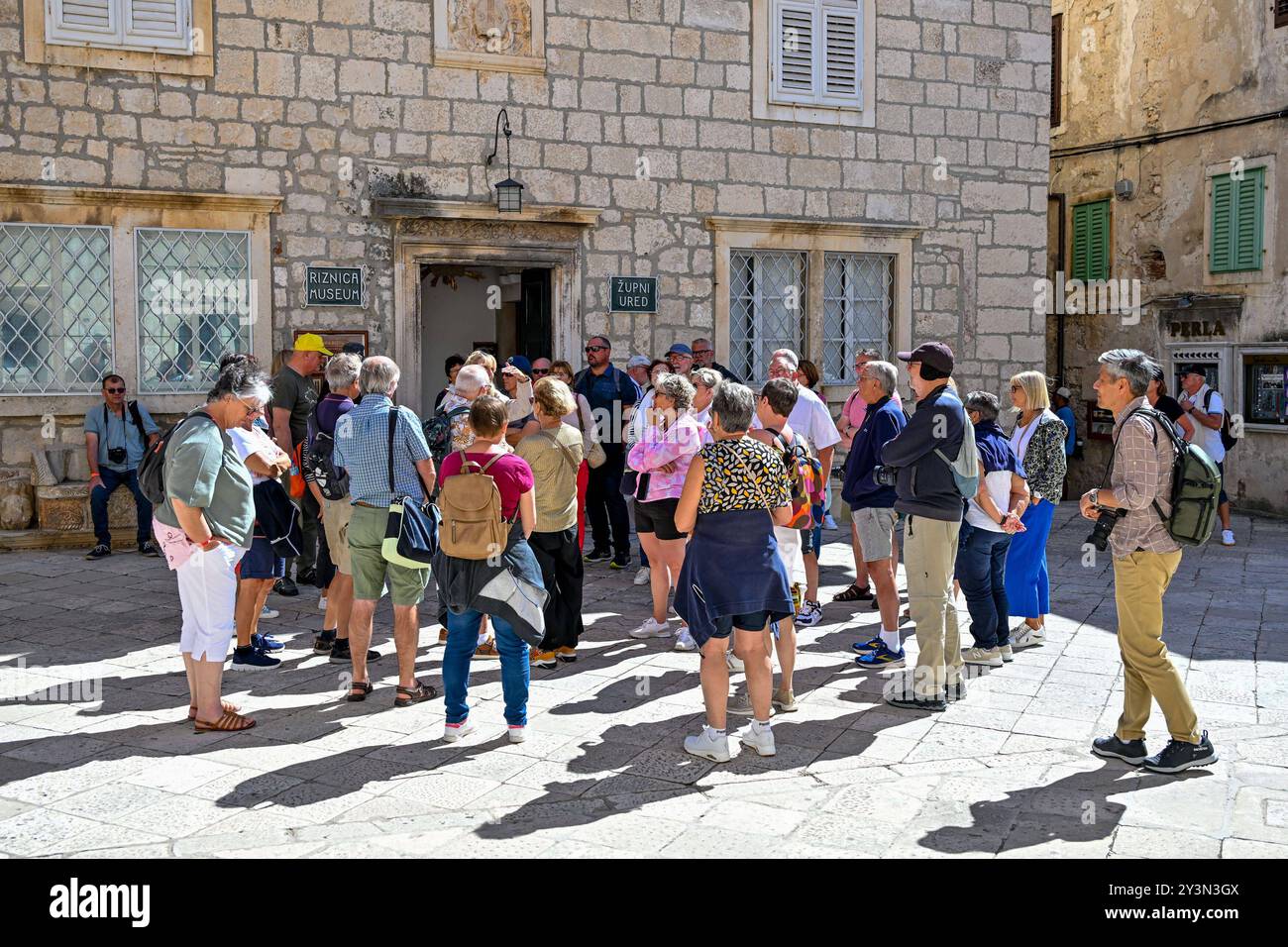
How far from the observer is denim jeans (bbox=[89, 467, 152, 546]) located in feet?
34.7

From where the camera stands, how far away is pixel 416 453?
630 centimetres

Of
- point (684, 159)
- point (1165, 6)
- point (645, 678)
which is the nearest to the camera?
point (645, 678)

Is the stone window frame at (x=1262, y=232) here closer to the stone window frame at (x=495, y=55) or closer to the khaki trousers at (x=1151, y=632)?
the stone window frame at (x=495, y=55)

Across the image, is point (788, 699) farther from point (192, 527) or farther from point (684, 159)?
point (684, 159)

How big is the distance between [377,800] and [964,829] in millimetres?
2290

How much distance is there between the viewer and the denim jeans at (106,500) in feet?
34.7

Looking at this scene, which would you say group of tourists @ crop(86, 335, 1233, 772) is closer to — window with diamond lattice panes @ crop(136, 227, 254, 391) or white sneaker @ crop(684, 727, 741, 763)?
white sneaker @ crop(684, 727, 741, 763)

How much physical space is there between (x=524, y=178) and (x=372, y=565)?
6535 mm

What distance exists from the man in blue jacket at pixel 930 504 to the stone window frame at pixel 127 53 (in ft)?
24.9

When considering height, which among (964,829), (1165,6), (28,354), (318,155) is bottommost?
(964,829)

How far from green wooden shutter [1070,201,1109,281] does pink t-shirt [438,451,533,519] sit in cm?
1416

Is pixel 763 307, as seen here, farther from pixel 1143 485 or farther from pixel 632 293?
pixel 1143 485

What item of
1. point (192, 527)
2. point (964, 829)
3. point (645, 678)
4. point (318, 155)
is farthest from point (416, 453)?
point (318, 155)

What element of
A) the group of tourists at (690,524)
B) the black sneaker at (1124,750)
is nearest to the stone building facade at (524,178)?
the group of tourists at (690,524)
